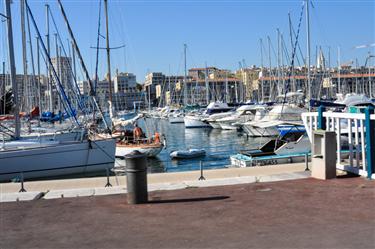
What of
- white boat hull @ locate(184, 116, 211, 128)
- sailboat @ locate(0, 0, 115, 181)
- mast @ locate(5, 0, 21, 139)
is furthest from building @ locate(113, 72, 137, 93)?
sailboat @ locate(0, 0, 115, 181)

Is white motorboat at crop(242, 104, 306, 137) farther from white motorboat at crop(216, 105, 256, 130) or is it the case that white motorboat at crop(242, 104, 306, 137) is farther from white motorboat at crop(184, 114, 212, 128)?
white motorboat at crop(184, 114, 212, 128)

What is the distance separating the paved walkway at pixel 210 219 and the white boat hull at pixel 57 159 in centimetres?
1223

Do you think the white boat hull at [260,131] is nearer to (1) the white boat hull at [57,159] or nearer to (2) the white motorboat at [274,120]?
(2) the white motorboat at [274,120]

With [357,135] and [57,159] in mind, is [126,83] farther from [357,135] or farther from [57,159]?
[357,135]

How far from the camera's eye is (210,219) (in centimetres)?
795

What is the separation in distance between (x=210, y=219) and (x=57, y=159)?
16.1 meters

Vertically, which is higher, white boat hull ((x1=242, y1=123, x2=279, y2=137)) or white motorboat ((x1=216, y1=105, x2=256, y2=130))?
white motorboat ((x1=216, y1=105, x2=256, y2=130))

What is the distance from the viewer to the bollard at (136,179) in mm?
9422

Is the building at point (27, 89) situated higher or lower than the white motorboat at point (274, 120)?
higher

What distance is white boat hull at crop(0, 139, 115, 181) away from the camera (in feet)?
70.4

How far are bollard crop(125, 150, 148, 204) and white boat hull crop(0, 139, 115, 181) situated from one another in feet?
43.0

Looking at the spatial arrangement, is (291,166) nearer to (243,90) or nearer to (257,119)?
(257,119)

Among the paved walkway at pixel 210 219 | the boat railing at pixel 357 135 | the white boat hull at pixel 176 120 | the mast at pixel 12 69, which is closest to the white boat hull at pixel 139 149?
the mast at pixel 12 69

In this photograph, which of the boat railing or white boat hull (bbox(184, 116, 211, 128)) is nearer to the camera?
the boat railing
